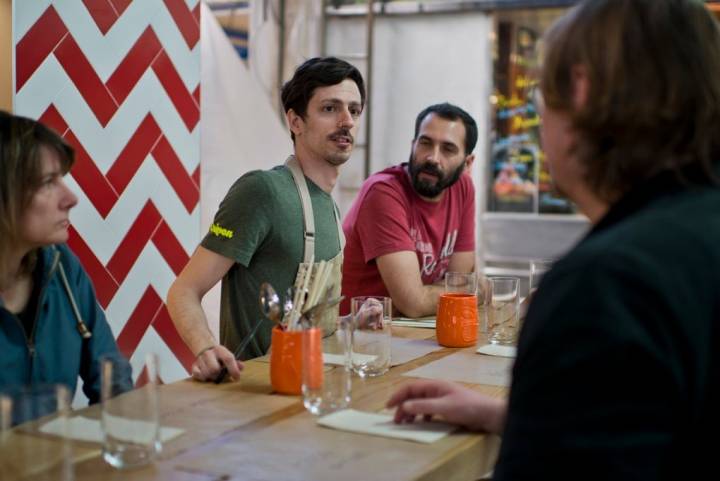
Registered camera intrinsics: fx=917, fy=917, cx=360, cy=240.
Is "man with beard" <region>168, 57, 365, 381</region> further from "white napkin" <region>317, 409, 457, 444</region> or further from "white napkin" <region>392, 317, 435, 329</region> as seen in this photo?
"white napkin" <region>317, 409, 457, 444</region>

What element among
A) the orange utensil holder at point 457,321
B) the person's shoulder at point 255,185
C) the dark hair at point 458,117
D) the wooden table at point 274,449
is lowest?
the wooden table at point 274,449

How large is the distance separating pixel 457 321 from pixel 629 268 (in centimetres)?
164

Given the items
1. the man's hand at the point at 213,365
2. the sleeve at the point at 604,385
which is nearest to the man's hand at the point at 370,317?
the man's hand at the point at 213,365

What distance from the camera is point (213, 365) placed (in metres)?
2.05

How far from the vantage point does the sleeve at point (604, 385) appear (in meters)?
0.88

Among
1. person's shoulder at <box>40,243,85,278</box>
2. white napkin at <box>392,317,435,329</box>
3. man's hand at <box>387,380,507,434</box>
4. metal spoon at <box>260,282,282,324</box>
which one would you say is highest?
person's shoulder at <box>40,243,85,278</box>

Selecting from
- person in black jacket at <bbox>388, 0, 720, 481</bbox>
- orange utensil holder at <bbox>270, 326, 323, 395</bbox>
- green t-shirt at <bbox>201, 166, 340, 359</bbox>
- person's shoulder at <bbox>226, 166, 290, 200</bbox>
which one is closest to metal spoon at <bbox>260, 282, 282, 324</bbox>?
orange utensil holder at <bbox>270, 326, 323, 395</bbox>

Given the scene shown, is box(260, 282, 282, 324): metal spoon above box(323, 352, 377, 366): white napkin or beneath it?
above

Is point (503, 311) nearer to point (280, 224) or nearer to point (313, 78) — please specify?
point (280, 224)

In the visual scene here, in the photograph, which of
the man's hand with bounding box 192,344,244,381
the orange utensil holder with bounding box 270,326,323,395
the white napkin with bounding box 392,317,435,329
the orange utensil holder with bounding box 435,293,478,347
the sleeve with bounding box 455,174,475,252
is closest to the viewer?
the orange utensil holder with bounding box 270,326,323,395

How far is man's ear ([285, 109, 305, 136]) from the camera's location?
307cm

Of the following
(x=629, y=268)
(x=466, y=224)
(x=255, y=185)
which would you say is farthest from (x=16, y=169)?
(x=466, y=224)

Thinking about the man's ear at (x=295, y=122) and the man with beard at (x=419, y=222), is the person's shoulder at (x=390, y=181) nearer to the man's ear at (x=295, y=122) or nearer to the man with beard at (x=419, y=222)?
the man with beard at (x=419, y=222)

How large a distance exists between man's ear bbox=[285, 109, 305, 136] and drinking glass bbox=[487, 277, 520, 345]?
88 centimetres
